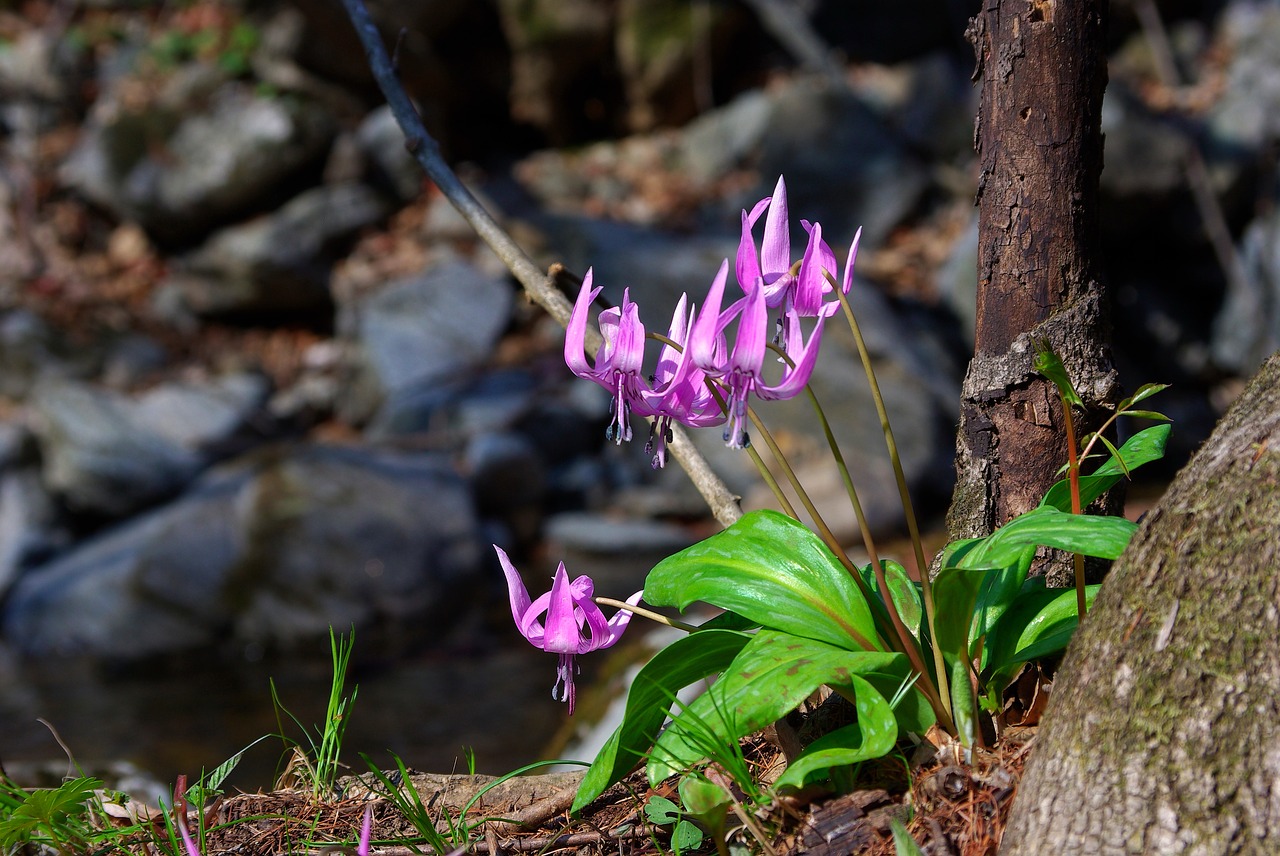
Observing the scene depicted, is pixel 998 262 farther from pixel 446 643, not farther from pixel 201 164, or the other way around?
pixel 201 164

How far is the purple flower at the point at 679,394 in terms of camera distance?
1300 millimetres

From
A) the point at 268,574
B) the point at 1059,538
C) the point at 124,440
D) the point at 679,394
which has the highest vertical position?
the point at 679,394

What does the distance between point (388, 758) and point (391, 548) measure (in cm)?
165

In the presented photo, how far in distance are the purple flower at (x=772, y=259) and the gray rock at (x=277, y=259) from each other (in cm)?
882

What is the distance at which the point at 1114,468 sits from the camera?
151 cm

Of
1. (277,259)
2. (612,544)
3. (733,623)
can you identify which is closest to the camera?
(733,623)

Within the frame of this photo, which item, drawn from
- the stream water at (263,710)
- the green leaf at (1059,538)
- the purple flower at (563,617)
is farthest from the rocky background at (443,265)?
the green leaf at (1059,538)

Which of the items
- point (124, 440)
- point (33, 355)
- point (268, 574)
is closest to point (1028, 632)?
point (268, 574)

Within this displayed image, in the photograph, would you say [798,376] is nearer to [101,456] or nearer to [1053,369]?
[1053,369]

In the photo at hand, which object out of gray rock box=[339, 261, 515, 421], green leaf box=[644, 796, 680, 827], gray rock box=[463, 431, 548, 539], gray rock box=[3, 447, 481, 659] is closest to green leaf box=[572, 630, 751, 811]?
green leaf box=[644, 796, 680, 827]

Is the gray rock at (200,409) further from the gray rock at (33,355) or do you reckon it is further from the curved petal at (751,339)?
the curved petal at (751,339)

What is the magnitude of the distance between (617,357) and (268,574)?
5.30m

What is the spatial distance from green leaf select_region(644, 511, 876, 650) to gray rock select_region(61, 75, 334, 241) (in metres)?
9.37

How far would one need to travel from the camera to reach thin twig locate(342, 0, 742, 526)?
6.40 feet
